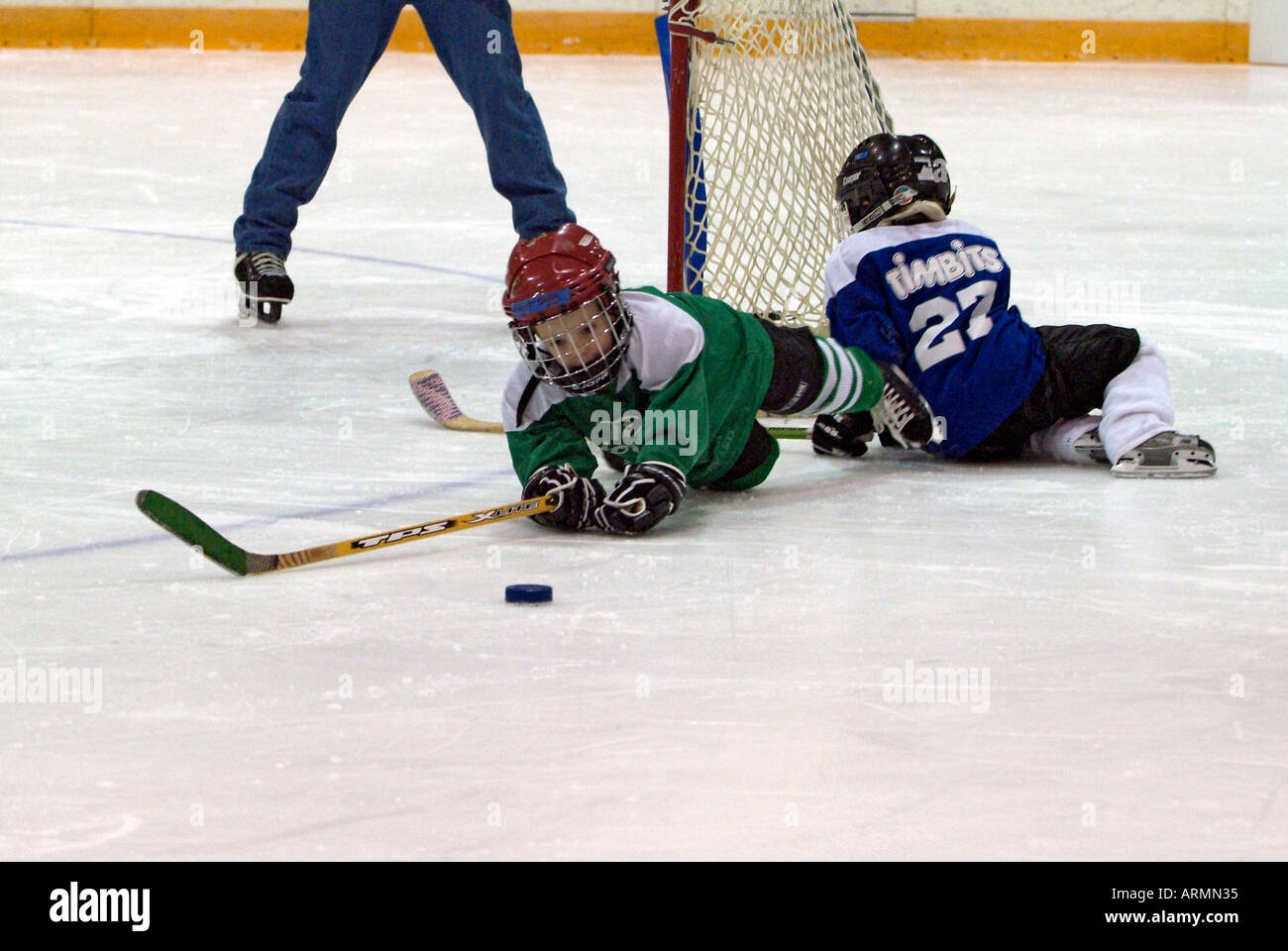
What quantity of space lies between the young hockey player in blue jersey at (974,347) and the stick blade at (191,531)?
45.4 inches

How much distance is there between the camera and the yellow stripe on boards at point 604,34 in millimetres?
11852

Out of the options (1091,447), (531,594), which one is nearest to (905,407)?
(1091,447)

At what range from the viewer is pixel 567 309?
8.50 ft

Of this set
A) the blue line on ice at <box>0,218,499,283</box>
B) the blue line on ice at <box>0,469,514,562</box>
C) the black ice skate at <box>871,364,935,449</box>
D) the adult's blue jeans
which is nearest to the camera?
the blue line on ice at <box>0,469,514,562</box>

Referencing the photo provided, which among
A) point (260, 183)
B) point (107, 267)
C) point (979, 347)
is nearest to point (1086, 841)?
point (979, 347)

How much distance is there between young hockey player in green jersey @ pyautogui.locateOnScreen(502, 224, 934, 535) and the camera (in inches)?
103

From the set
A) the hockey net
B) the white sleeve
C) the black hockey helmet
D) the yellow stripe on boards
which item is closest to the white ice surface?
the white sleeve

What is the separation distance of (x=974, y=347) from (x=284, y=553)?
1.20 m

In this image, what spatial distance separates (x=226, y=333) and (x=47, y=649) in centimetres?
215

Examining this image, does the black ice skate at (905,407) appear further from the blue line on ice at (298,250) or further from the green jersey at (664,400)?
the blue line on ice at (298,250)

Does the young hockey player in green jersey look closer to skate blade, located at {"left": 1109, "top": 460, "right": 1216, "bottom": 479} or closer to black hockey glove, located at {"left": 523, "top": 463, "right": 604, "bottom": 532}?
black hockey glove, located at {"left": 523, "top": 463, "right": 604, "bottom": 532}

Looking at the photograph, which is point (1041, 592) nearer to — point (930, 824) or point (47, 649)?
point (930, 824)

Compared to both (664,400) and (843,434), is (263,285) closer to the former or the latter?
(843,434)

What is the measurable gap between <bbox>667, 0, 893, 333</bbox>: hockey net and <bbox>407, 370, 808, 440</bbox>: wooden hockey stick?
572mm
